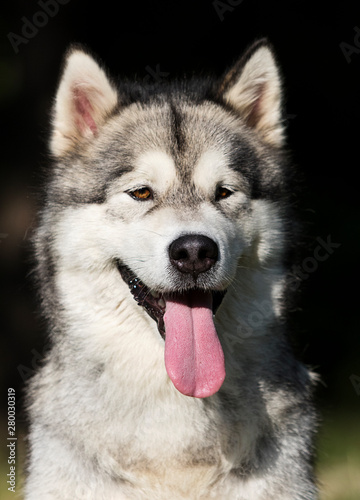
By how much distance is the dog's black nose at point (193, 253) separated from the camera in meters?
3.20

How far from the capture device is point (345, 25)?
Result: 24.5 ft

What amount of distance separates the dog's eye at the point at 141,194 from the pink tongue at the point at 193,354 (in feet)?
2.08

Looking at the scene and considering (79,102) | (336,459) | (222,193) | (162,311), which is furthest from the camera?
(336,459)

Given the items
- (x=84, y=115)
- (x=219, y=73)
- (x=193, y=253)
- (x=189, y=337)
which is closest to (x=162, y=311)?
(x=189, y=337)

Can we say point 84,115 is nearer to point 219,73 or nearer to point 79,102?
point 79,102

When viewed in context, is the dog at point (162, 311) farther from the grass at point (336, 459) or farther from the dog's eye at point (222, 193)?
the grass at point (336, 459)

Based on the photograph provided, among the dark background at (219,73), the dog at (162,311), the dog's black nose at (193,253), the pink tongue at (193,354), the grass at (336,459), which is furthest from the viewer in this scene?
the dark background at (219,73)

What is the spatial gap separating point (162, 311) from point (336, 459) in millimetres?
2925

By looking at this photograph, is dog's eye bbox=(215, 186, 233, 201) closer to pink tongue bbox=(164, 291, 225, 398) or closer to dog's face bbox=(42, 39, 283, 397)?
dog's face bbox=(42, 39, 283, 397)

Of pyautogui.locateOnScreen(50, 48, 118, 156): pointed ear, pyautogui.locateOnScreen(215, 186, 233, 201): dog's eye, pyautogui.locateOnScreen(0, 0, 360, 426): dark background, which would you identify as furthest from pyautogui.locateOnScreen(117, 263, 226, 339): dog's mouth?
pyautogui.locateOnScreen(0, 0, 360, 426): dark background

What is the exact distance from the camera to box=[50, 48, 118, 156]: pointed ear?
3.74 m

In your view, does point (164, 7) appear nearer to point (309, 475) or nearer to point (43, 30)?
point (43, 30)

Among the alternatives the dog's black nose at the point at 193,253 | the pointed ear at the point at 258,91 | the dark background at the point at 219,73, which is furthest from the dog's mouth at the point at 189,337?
the dark background at the point at 219,73

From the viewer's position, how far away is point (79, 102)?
3873 mm
